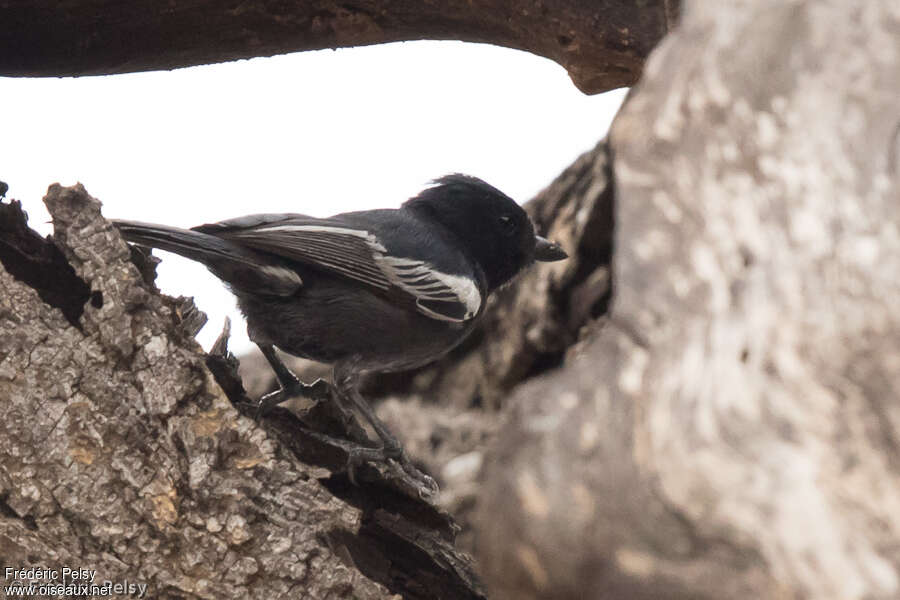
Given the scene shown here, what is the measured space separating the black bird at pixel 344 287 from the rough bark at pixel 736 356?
1795 millimetres

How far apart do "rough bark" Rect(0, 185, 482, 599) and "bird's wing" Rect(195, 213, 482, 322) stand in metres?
0.90

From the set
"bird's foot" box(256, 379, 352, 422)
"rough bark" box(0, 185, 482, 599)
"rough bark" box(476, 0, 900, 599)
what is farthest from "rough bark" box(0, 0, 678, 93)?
"rough bark" box(476, 0, 900, 599)

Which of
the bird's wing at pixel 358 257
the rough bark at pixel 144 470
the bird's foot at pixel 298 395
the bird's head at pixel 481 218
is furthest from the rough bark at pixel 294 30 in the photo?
the bird's foot at pixel 298 395

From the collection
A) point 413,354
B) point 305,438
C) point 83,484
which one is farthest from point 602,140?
point 83,484

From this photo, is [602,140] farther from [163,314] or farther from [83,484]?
[83,484]

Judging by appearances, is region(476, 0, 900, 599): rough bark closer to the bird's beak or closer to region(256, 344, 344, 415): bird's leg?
region(256, 344, 344, 415): bird's leg

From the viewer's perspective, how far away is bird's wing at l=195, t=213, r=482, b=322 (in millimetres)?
3893

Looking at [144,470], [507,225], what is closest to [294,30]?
[507,225]

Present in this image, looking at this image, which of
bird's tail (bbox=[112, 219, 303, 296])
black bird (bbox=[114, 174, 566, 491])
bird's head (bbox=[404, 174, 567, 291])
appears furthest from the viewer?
bird's head (bbox=[404, 174, 567, 291])

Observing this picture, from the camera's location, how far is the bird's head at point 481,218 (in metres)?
4.79

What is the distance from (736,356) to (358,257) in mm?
2482

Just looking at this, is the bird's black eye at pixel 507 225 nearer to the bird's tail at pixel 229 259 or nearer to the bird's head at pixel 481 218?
the bird's head at pixel 481 218

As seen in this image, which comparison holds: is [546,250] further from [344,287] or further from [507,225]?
[344,287]

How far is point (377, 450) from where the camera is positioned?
3.17 meters
